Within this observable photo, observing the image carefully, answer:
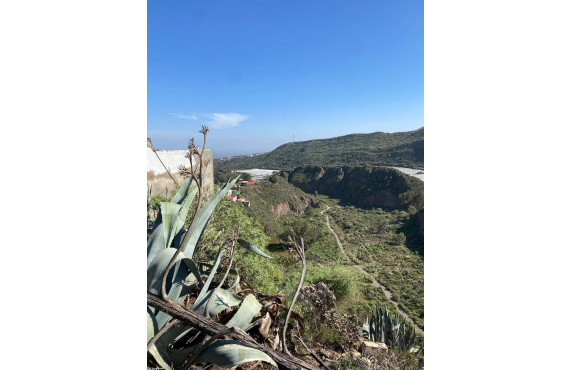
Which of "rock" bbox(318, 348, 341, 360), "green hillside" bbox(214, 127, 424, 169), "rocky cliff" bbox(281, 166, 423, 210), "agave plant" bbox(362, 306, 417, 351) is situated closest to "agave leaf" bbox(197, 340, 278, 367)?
"rock" bbox(318, 348, 341, 360)

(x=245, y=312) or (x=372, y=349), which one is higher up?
(x=245, y=312)

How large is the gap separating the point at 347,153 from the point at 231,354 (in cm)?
417

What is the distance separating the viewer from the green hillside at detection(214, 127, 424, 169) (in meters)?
3.42

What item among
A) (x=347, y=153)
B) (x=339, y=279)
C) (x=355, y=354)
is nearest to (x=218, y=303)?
(x=355, y=354)

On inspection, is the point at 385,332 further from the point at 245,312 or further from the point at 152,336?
the point at 152,336

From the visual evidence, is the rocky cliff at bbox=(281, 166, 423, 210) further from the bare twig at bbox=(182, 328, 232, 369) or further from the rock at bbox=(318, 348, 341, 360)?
the bare twig at bbox=(182, 328, 232, 369)

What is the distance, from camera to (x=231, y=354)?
669 millimetres

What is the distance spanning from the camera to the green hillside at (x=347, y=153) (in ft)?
11.2
